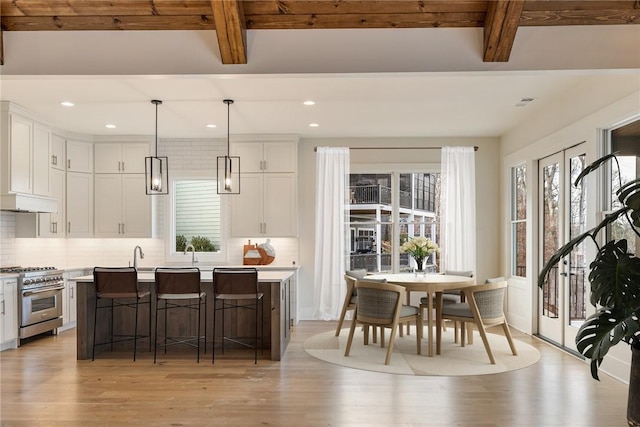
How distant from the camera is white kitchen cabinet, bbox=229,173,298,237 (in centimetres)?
703

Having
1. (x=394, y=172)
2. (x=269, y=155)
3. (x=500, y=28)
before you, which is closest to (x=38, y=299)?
(x=269, y=155)

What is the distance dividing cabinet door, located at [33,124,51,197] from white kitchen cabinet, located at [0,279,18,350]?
126 centimetres

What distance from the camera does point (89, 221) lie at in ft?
23.1

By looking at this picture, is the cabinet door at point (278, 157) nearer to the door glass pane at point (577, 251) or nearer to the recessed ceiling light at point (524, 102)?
the recessed ceiling light at point (524, 102)

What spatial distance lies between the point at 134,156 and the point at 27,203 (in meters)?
1.75

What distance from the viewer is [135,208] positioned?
23.3 ft

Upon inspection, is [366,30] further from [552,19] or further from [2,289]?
[2,289]

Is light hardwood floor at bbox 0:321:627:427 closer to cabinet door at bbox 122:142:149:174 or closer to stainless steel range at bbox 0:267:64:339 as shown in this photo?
stainless steel range at bbox 0:267:64:339

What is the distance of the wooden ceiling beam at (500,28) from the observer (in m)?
3.12

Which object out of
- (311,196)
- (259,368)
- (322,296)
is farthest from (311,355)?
(311,196)

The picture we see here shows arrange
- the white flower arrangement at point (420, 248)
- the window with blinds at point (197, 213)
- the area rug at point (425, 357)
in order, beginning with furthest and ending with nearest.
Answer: the window with blinds at point (197, 213)
the white flower arrangement at point (420, 248)
the area rug at point (425, 357)

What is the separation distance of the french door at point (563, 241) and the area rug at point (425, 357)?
452mm

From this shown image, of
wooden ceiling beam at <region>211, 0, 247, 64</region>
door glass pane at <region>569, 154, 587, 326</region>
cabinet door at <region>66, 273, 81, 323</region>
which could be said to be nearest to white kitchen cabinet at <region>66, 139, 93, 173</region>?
cabinet door at <region>66, 273, 81, 323</region>

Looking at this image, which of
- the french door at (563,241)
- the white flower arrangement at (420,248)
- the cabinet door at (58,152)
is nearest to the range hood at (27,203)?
the cabinet door at (58,152)
